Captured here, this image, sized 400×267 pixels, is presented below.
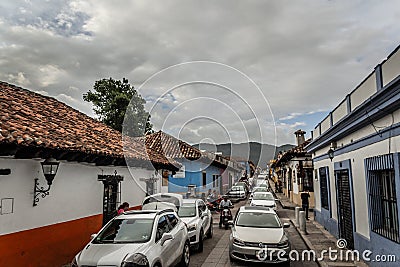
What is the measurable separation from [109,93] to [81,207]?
Result: 2052 cm

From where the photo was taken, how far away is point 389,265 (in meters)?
6.88

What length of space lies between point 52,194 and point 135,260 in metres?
3.39

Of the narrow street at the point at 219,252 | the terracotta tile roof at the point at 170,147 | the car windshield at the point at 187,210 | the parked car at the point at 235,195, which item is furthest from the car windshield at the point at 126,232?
the parked car at the point at 235,195

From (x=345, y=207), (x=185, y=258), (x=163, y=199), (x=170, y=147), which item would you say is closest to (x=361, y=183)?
→ (x=345, y=207)

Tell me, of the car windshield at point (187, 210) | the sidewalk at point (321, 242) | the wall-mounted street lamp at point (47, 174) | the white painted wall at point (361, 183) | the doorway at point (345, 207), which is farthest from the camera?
the car windshield at point (187, 210)

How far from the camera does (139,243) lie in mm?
6445

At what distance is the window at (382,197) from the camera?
716cm

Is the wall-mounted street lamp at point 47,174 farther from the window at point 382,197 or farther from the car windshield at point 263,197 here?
the car windshield at point 263,197

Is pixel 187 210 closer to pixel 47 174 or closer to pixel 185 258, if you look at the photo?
pixel 185 258

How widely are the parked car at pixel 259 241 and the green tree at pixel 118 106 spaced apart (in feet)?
59.8

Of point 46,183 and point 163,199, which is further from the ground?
point 46,183

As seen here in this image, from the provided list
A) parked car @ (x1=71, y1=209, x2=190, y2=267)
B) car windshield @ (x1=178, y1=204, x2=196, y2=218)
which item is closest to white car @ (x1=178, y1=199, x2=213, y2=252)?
car windshield @ (x1=178, y1=204, x2=196, y2=218)

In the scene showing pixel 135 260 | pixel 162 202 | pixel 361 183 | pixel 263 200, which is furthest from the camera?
pixel 263 200

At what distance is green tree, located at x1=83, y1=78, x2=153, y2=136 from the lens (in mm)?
27030
